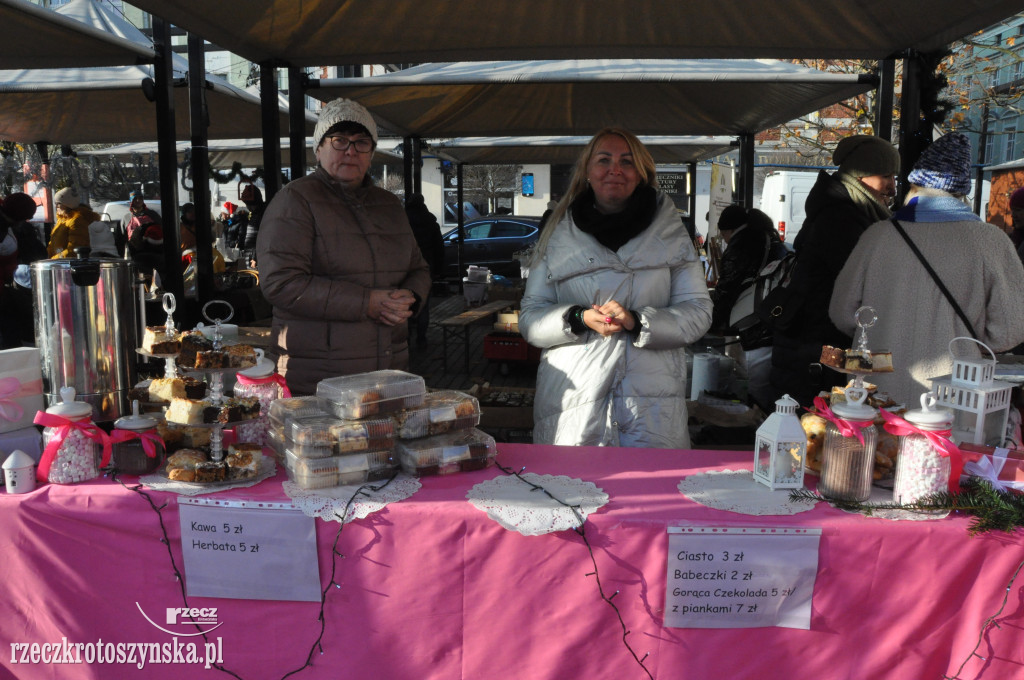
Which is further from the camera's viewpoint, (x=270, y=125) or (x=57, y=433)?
(x=270, y=125)

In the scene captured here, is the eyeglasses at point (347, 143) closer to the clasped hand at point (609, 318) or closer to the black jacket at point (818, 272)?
the clasped hand at point (609, 318)

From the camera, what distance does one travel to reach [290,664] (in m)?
1.81

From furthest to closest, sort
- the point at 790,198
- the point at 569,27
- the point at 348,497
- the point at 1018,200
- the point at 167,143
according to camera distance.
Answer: the point at 790,198, the point at 1018,200, the point at 167,143, the point at 569,27, the point at 348,497

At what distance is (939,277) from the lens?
8.80ft

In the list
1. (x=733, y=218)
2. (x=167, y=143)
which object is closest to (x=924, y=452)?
(x=733, y=218)

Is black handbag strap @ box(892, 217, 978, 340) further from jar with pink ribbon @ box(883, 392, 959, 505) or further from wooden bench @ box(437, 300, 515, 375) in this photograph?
wooden bench @ box(437, 300, 515, 375)

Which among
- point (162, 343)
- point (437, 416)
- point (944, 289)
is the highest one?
point (944, 289)

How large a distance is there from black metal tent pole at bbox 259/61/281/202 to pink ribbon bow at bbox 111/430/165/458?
2789 millimetres

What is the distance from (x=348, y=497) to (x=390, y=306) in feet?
3.32

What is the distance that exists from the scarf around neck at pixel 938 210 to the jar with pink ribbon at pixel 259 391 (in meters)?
2.26

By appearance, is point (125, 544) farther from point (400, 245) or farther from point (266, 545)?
point (400, 245)

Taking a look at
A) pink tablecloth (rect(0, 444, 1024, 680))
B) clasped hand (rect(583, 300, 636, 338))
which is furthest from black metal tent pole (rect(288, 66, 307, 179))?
pink tablecloth (rect(0, 444, 1024, 680))

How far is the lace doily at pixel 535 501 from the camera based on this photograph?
175 cm

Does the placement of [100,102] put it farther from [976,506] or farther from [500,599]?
[976,506]
